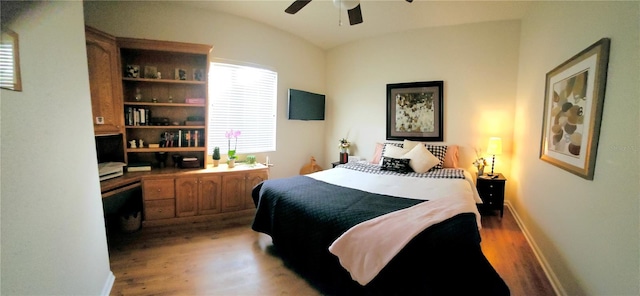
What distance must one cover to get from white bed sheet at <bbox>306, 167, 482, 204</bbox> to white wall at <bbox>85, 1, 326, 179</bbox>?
1458 mm

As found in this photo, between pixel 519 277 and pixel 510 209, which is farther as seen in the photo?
pixel 510 209

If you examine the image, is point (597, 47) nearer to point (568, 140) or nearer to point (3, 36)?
point (568, 140)

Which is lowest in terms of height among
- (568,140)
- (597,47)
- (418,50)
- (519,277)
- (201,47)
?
(519,277)

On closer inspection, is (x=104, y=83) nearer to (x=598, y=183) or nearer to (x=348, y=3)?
(x=348, y=3)

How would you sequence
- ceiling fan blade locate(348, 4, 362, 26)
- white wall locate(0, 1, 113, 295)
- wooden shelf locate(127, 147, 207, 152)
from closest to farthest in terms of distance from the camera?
white wall locate(0, 1, 113, 295) < ceiling fan blade locate(348, 4, 362, 26) < wooden shelf locate(127, 147, 207, 152)

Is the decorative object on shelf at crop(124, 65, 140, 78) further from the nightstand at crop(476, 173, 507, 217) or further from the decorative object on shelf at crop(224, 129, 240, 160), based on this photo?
the nightstand at crop(476, 173, 507, 217)

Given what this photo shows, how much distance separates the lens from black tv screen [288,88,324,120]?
4.14 meters

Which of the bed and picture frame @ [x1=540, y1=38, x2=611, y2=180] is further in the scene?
picture frame @ [x1=540, y1=38, x2=611, y2=180]

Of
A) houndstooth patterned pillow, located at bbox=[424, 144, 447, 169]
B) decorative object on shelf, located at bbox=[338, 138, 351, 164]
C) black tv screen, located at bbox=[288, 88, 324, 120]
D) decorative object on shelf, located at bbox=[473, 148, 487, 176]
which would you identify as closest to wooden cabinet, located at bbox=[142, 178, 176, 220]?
black tv screen, located at bbox=[288, 88, 324, 120]

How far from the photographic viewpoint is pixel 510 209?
3418 mm

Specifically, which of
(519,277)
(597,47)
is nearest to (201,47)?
(597,47)

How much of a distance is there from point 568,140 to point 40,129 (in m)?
3.26

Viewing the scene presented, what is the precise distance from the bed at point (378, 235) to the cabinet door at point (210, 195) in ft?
2.31

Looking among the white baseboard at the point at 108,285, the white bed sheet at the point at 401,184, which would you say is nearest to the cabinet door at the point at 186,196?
the white baseboard at the point at 108,285
